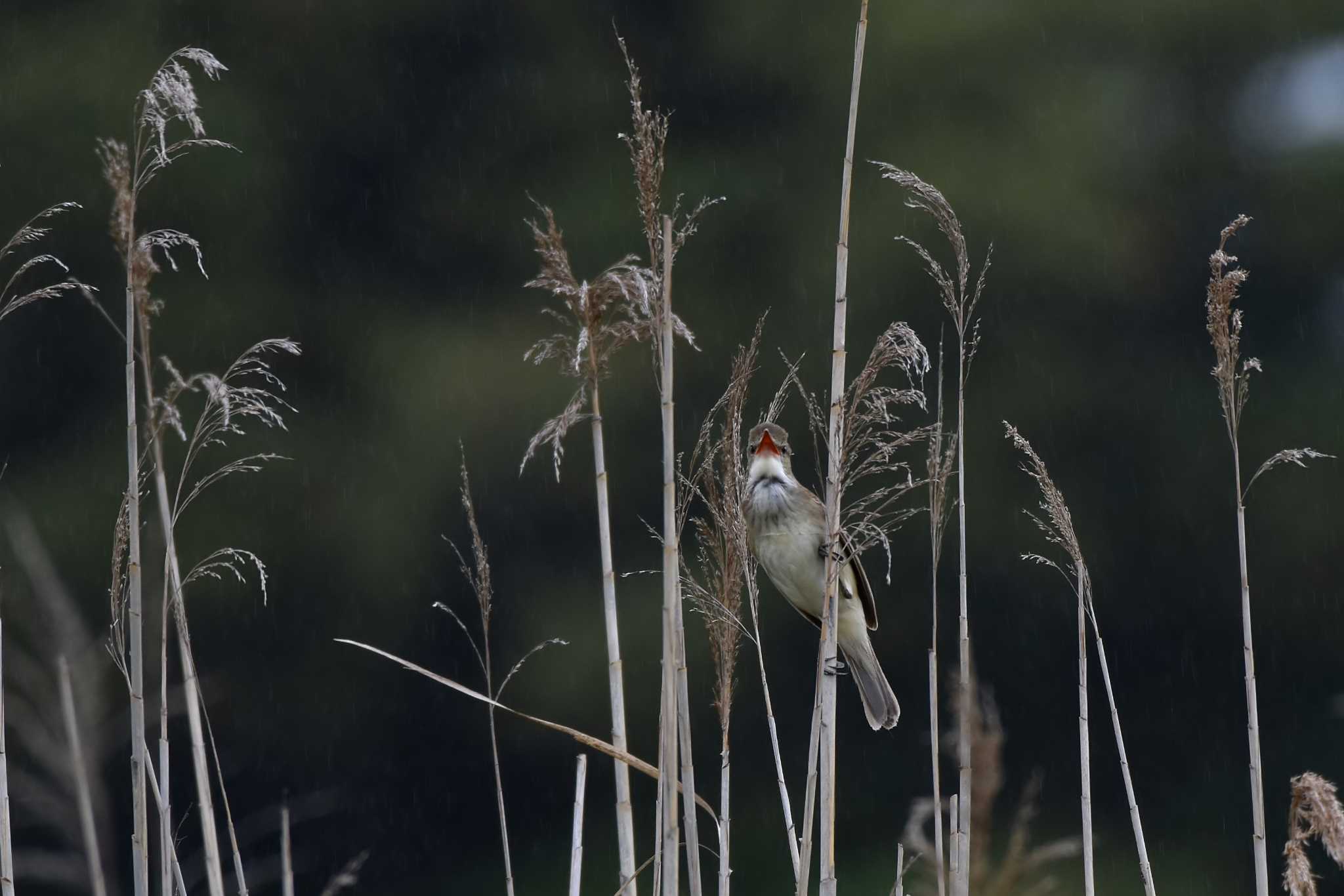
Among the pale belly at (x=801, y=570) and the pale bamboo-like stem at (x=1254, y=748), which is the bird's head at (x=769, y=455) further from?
the pale bamboo-like stem at (x=1254, y=748)

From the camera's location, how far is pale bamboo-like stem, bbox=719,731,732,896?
108 inches

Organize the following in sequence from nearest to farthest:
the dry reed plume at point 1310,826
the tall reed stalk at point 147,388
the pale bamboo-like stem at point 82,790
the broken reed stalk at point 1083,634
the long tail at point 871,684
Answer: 1. the tall reed stalk at point 147,388
2. the dry reed plume at point 1310,826
3. the pale bamboo-like stem at point 82,790
4. the broken reed stalk at point 1083,634
5. the long tail at point 871,684

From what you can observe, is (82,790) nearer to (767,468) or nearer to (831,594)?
(831,594)

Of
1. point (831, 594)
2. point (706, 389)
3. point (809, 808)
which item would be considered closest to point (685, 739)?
point (809, 808)

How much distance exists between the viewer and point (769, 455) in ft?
15.1

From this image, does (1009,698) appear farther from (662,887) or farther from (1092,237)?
(662,887)

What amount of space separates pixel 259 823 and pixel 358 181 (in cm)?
461

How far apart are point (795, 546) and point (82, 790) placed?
93.5 inches

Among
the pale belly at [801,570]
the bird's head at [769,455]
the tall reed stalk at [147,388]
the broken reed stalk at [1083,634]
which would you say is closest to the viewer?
the tall reed stalk at [147,388]

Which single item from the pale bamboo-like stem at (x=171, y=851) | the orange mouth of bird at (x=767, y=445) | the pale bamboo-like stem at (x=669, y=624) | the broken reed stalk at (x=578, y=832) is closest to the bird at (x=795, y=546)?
the orange mouth of bird at (x=767, y=445)

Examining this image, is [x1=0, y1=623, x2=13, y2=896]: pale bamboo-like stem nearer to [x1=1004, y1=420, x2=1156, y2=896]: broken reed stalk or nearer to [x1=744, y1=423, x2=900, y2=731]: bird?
[x1=1004, y1=420, x2=1156, y2=896]: broken reed stalk

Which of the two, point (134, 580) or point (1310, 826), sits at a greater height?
point (134, 580)

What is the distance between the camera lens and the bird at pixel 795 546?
4.63 metres

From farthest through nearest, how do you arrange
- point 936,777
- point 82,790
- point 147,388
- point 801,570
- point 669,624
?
point 801,570 < point 936,777 < point 82,790 < point 669,624 < point 147,388
